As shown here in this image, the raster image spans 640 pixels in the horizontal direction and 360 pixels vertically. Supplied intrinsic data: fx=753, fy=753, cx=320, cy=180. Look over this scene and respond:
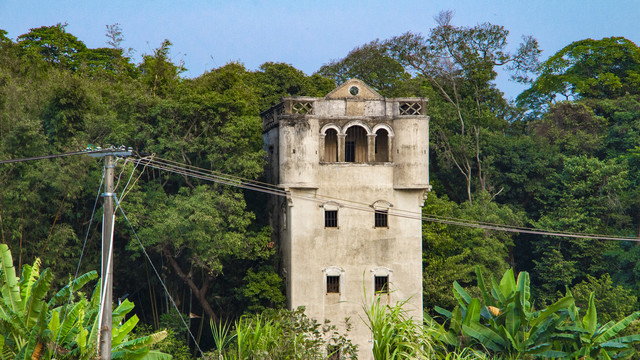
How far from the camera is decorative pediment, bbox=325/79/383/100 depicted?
1161 inches

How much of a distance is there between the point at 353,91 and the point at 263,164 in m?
4.78

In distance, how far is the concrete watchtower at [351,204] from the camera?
28.5 metres

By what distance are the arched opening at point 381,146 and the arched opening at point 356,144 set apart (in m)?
0.59

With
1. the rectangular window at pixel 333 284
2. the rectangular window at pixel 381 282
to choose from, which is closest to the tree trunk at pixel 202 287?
the rectangular window at pixel 333 284

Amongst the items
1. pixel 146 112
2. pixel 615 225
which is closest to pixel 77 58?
pixel 146 112

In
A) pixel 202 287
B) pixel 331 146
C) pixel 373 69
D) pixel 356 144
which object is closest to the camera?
pixel 356 144

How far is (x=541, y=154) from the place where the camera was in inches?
1634

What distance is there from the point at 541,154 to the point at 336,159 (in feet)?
52.8

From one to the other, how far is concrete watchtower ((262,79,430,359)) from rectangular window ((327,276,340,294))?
4 cm

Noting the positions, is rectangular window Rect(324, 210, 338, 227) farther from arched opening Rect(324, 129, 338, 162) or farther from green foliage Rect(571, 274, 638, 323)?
green foliage Rect(571, 274, 638, 323)

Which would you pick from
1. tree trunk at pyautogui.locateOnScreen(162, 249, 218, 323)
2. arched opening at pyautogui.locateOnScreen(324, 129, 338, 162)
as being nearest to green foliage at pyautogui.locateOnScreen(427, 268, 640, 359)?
arched opening at pyautogui.locateOnScreen(324, 129, 338, 162)

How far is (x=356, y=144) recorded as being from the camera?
1187 inches

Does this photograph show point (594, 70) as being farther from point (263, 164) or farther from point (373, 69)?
point (263, 164)

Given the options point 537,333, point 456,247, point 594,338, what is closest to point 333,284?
point 456,247
